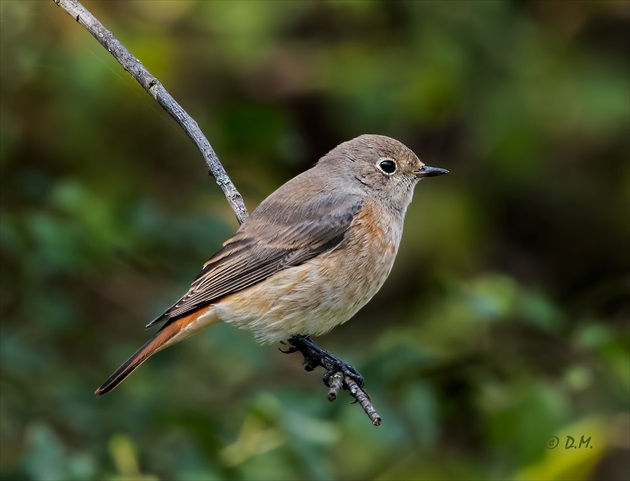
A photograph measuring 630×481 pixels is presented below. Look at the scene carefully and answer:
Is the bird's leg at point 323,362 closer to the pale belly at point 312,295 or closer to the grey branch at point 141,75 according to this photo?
the pale belly at point 312,295

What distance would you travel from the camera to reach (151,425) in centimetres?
439

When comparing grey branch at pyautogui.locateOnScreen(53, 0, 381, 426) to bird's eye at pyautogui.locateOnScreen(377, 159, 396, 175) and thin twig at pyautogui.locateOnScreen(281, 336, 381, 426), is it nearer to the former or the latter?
thin twig at pyautogui.locateOnScreen(281, 336, 381, 426)

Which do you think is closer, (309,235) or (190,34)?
(309,235)

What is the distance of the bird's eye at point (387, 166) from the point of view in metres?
4.43

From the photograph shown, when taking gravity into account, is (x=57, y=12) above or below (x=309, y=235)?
above

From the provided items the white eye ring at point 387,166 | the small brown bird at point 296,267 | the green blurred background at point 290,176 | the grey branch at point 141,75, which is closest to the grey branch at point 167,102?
the grey branch at point 141,75

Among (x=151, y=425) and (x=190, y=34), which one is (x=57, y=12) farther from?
(x=151, y=425)

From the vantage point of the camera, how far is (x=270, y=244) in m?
4.09

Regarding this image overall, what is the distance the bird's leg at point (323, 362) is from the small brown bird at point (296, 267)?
7cm

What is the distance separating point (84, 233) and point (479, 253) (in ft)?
11.0

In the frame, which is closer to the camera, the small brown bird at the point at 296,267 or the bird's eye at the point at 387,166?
the small brown bird at the point at 296,267

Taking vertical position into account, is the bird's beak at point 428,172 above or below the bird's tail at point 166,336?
above

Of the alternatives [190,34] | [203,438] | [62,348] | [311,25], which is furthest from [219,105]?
[203,438]

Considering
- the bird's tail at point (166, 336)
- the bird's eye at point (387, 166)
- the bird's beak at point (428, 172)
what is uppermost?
the bird's eye at point (387, 166)
